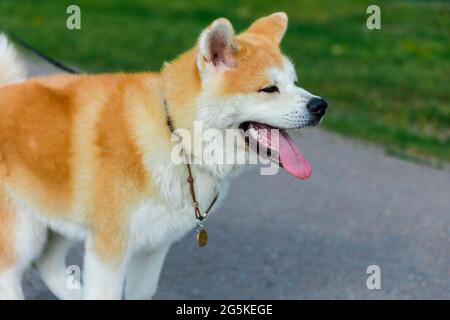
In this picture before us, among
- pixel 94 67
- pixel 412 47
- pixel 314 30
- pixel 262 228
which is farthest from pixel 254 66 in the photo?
pixel 314 30

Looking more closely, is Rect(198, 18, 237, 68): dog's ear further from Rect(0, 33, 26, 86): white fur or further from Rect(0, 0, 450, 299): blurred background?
Rect(0, 0, 450, 299): blurred background

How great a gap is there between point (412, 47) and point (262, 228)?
890 cm

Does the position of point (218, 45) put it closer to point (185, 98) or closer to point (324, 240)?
point (185, 98)

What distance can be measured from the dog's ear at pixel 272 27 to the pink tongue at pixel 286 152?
1.98 feet

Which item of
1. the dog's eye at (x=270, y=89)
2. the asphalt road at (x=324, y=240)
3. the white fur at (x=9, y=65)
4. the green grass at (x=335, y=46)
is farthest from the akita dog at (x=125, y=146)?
the green grass at (x=335, y=46)

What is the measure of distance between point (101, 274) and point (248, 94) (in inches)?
46.3

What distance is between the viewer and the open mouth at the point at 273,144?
4449 millimetres

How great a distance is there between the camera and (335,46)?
50.0 ft

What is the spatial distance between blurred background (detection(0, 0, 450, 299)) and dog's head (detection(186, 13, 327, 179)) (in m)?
1.57

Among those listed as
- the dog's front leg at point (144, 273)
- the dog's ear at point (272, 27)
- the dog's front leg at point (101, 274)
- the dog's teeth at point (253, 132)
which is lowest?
the dog's front leg at point (144, 273)
